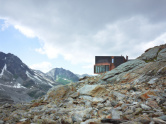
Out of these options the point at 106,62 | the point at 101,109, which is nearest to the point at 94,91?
the point at 101,109

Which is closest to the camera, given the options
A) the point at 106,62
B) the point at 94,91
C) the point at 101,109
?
the point at 101,109

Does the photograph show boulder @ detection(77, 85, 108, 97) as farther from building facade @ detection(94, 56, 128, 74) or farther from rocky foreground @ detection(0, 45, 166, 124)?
building facade @ detection(94, 56, 128, 74)

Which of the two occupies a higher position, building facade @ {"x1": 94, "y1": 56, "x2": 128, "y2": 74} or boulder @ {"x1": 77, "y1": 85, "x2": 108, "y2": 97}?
building facade @ {"x1": 94, "y1": 56, "x2": 128, "y2": 74}

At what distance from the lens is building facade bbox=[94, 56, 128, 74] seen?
3688 centimetres

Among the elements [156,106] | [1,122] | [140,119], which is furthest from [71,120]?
[156,106]

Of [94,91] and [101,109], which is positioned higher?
[94,91]

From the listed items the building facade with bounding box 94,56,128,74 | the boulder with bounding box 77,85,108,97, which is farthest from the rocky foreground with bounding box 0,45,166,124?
the building facade with bounding box 94,56,128,74

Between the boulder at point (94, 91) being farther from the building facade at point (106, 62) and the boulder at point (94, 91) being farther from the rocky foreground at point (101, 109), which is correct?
the building facade at point (106, 62)

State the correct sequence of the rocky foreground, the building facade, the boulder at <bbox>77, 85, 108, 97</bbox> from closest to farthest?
the rocky foreground, the boulder at <bbox>77, 85, 108, 97</bbox>, the building facade

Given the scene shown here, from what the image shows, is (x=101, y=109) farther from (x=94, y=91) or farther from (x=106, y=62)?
(x=106, y=62)

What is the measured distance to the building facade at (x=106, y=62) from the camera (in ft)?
121

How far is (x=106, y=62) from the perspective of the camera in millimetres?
38312

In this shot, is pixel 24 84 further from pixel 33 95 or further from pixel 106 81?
pixel 106 81

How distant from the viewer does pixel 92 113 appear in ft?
21.3
